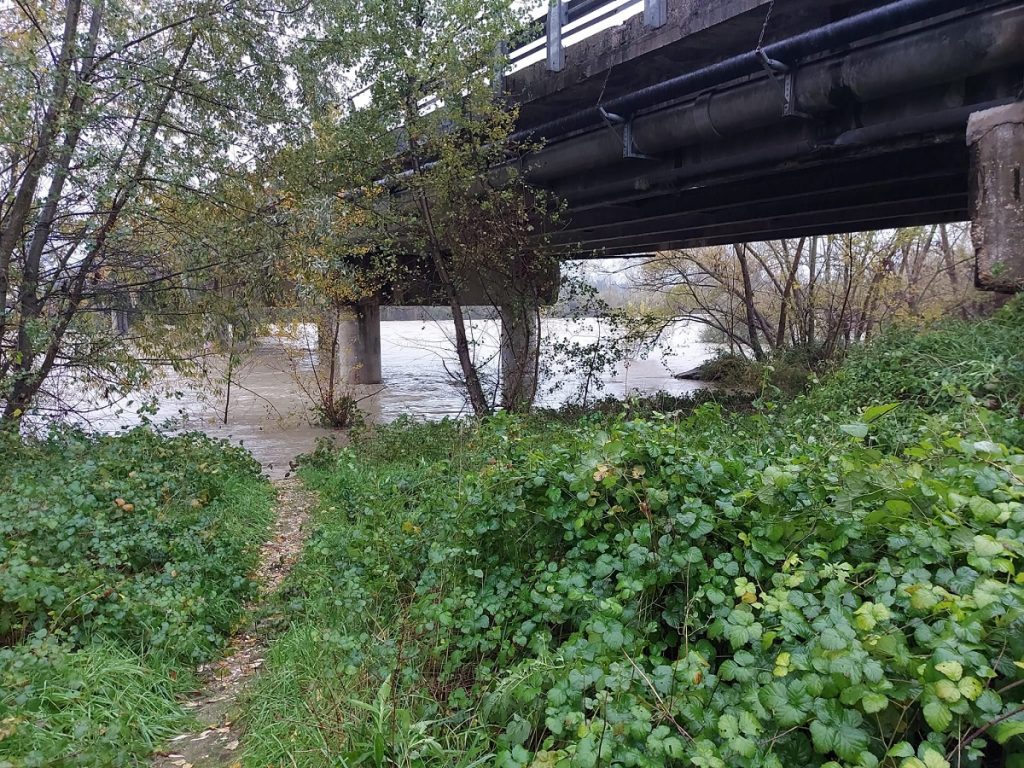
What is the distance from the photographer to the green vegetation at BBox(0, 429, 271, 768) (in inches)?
112

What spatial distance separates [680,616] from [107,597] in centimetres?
327

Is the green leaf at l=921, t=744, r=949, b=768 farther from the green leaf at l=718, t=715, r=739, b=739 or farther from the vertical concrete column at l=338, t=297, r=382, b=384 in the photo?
the vertical concrete column at l=338, t=297, r=382, b=384

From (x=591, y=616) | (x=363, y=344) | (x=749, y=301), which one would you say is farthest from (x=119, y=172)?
(x=749, y=301)

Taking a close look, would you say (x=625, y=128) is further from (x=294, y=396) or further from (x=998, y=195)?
(x=294, y=396)

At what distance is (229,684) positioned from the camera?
11.9 feet

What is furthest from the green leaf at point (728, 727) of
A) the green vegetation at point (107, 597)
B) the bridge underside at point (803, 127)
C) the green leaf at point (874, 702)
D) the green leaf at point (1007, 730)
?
the bridge underside at point (803, 127)

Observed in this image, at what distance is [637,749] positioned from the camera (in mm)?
1971

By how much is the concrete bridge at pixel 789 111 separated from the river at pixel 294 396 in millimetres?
2678

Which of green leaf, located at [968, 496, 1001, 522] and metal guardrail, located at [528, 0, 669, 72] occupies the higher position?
metal guardrail, located at [528, 0, 669, 72]

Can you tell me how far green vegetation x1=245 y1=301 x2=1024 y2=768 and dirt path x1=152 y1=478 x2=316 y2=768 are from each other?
0.19 m

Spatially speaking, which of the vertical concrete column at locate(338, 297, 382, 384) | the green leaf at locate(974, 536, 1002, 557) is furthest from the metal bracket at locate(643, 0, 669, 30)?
the vertical concrete column at locate(338, 297, 382, 384)

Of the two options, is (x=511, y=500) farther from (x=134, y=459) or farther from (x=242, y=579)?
(x=134, y=459)

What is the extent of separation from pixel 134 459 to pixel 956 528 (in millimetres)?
7242

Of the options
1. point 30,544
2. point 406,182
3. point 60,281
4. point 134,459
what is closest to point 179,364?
point 60,281
